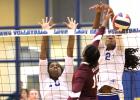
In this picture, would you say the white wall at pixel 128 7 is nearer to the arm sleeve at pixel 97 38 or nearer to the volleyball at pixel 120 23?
the volleyball at pixel 120 23

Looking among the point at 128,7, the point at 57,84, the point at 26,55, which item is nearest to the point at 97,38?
the point at 57,84

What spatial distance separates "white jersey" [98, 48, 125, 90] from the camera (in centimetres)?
778

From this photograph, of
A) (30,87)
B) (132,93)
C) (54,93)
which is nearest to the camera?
(54,93)

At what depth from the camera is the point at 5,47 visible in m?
10.5

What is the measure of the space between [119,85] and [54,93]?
976mm

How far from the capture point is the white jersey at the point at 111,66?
306 inches

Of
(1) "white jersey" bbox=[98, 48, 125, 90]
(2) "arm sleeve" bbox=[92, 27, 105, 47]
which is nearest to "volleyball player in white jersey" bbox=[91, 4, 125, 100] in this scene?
(1) "white jersey" bbox=[98, 48, 125, 90]

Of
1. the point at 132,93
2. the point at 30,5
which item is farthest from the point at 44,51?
the point at 30,5

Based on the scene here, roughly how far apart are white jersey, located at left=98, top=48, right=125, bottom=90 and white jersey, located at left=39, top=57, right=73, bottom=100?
1.71 feet

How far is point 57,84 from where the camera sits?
24.6 feet

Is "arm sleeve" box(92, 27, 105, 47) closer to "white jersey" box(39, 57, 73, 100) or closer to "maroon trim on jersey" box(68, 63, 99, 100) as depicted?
"maroon trim on jersey" box(68, 63, 99, 100)

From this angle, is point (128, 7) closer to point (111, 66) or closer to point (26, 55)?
point (26, 55)

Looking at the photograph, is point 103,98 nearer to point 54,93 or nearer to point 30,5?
point 54,93

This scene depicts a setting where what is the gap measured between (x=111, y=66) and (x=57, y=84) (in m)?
0.86
